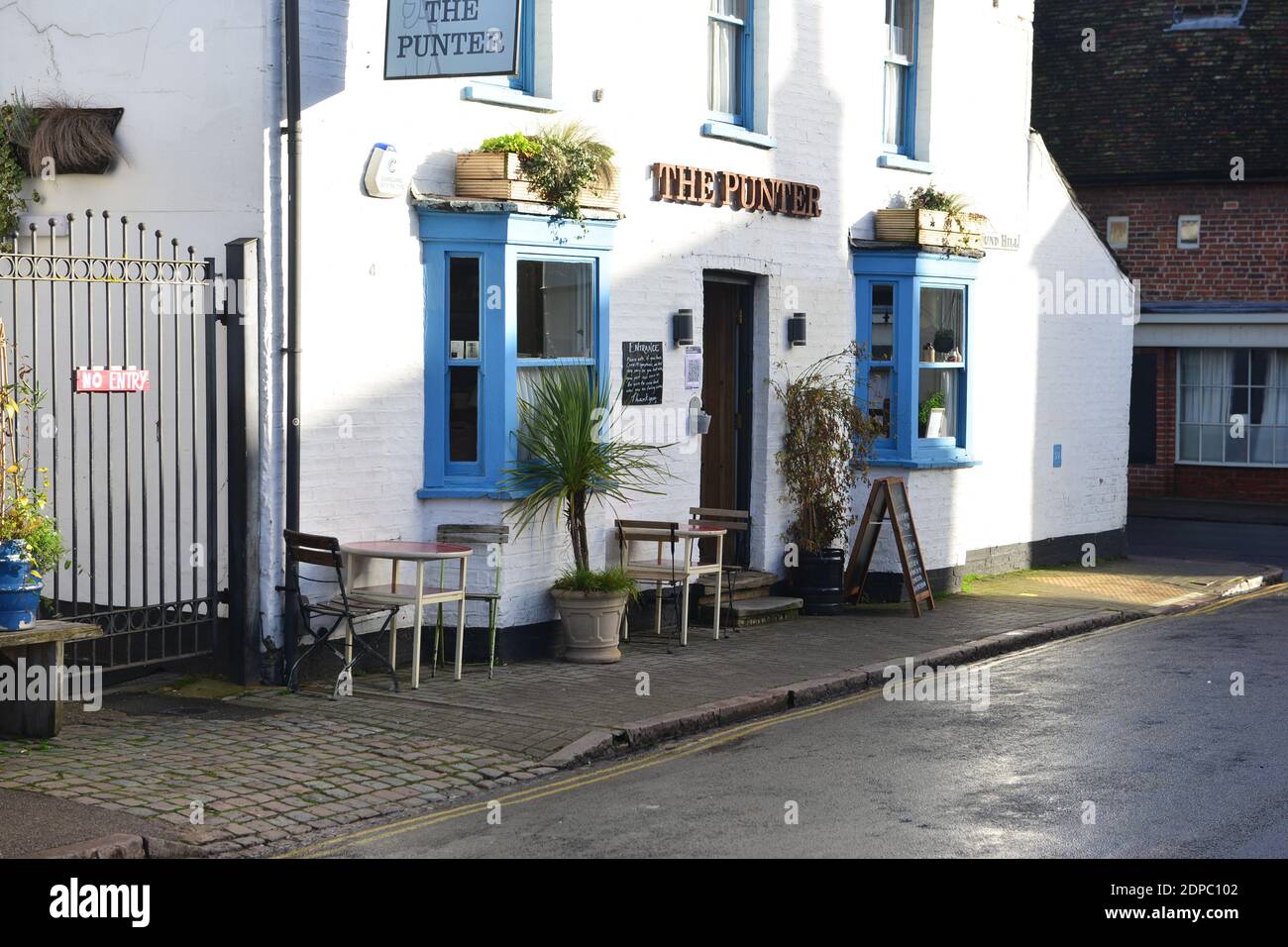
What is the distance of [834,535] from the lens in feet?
48.2

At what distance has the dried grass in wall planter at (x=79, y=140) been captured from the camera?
10.6 m

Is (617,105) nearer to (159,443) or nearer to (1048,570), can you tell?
(159,443)

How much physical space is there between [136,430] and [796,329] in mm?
6070

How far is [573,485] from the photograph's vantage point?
11664mm

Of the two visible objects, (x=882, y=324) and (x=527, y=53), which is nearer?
(x=527, y=53)

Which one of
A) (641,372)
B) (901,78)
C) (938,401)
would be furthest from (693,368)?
(901,78)

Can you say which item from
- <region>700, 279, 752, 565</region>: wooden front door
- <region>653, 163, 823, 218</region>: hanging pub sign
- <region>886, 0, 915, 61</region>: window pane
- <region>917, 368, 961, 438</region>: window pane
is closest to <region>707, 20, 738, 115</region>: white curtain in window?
<region>653, 163, 823, 218</region>: hanging pub sign

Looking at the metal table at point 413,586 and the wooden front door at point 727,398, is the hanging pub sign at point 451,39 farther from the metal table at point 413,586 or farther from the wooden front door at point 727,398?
the wooden front door at point 727,398

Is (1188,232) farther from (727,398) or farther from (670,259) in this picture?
(670,259)

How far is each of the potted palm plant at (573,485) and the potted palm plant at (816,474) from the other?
112 inches

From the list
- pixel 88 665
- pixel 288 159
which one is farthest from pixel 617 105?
pixel 88 665

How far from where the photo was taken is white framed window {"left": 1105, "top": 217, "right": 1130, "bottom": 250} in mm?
28297

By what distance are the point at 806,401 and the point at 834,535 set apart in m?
1.24
